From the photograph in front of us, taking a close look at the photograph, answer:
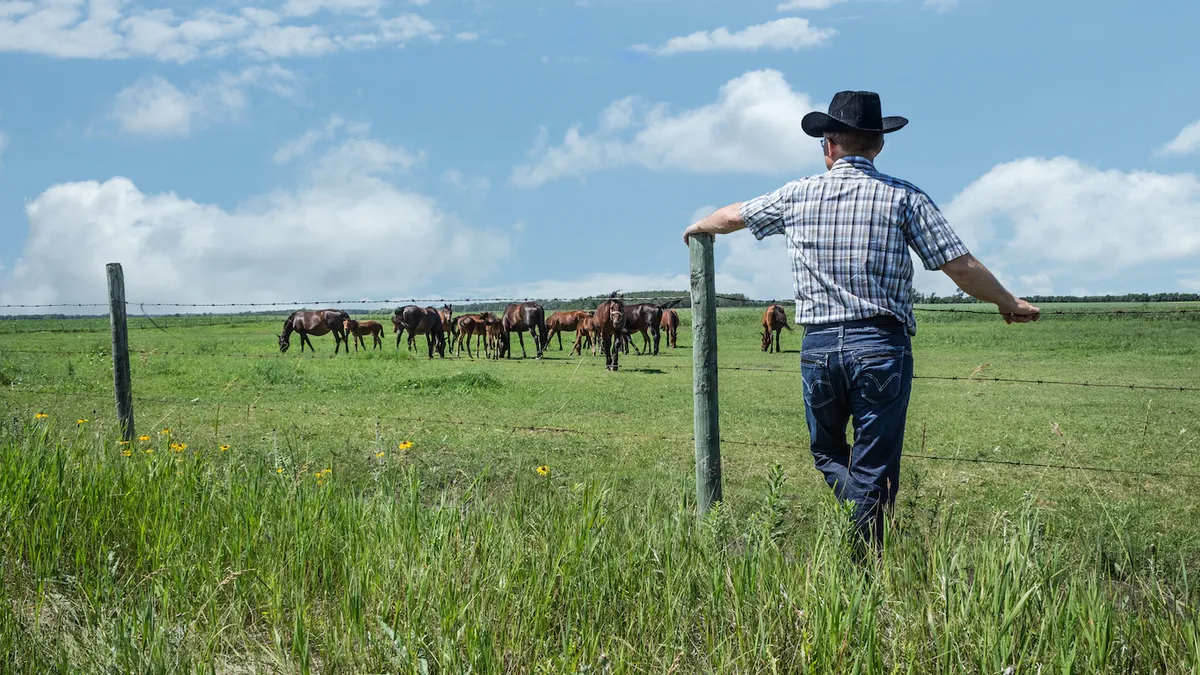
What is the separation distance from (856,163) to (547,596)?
2.23m

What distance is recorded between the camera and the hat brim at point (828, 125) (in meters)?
3.94

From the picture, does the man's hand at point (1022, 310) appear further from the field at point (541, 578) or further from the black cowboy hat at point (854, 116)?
the black cowboy hat at point (854, 116)

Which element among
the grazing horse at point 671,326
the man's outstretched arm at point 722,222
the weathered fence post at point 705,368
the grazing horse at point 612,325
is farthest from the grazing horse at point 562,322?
the man's outstretched arm at point 722,222

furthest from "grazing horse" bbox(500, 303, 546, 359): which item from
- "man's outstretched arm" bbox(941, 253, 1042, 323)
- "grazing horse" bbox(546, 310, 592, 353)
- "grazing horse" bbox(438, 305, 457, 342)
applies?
"man's outstretched arm" bbox(941, 253, 1042, 323)

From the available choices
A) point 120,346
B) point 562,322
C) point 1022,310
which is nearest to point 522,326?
point 562,322

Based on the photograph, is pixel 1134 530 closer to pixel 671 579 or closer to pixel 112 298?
pixel 671 579

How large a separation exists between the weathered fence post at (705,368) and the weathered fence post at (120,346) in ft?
16.9

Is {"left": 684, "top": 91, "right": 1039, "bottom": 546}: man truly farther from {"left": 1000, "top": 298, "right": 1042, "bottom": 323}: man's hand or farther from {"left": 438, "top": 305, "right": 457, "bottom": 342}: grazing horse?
{"left": 438, "top": 305, "right": 457, "bottom": 342}: grazing horse

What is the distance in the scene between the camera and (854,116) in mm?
3930

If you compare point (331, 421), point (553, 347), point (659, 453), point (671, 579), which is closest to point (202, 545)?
point (671, 579)

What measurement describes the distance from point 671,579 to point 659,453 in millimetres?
5351

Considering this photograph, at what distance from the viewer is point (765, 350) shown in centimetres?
2655

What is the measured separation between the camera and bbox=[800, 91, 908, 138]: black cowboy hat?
3.92 m

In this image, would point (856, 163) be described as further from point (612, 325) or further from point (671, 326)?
point (671, 326)
